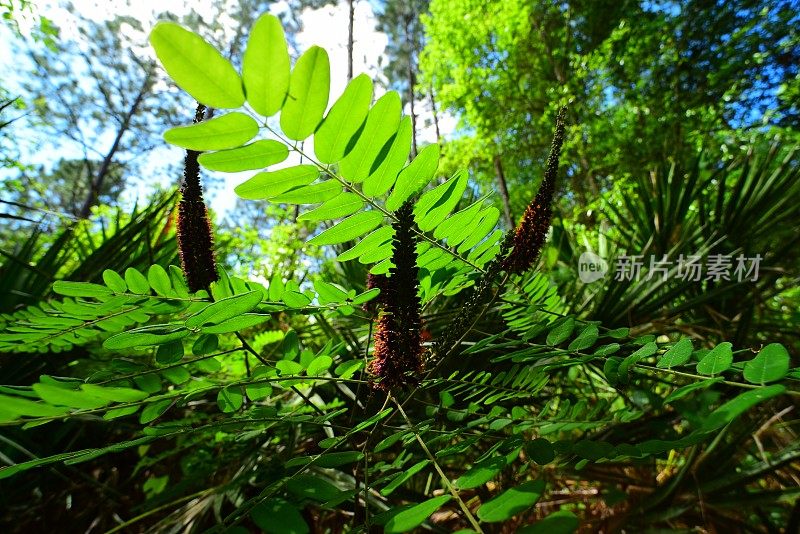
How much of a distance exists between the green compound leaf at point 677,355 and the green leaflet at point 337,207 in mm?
458

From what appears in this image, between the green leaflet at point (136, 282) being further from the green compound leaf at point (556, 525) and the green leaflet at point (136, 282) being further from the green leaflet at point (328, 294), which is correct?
the green compound leaf at point (556, 525)

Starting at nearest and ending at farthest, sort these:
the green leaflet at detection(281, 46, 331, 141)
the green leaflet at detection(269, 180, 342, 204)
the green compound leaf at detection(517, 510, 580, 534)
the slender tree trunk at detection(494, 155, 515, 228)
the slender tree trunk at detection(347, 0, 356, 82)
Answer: the green compound leaf at detection(517, 510, 580, 534), the green leaflet at detection(281, 46, 331, 141), the green leaflet at detection(269, 180, 342, 204), the slender tree trunk at detection(494, 155, 515, 228), the slender tree trunk at detection(347, 0, 356, 82)

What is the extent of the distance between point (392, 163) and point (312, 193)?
0.12 m

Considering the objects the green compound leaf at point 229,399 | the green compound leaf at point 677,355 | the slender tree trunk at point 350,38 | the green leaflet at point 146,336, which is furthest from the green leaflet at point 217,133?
the slender tree trunk at point 350,38

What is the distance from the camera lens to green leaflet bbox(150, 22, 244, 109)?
36 cm

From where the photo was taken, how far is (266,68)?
1.34ft

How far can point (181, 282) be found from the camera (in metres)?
0.63

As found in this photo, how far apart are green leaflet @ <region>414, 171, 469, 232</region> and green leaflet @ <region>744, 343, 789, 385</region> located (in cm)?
40

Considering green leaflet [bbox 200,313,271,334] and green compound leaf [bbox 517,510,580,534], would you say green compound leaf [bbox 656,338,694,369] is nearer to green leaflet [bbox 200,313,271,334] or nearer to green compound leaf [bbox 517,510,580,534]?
green compound leaf [bbox 517,510,580,534]

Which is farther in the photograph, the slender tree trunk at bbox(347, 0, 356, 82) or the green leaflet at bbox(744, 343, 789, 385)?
the slender tree trunk at bbox(347, 0, 356, 82)

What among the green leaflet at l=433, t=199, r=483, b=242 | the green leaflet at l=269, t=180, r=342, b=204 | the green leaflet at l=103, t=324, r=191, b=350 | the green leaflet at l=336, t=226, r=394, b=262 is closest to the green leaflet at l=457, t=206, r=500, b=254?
the green leaflet at l=433, t=199, r=483, b=242

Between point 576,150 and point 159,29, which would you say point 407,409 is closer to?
point 159,29

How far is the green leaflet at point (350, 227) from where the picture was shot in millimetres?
603

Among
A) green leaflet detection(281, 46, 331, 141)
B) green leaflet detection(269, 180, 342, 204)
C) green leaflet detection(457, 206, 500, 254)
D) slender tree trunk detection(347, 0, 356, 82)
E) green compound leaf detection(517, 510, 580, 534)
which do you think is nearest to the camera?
green compound leaf detection(517, 510, 580, 534)
